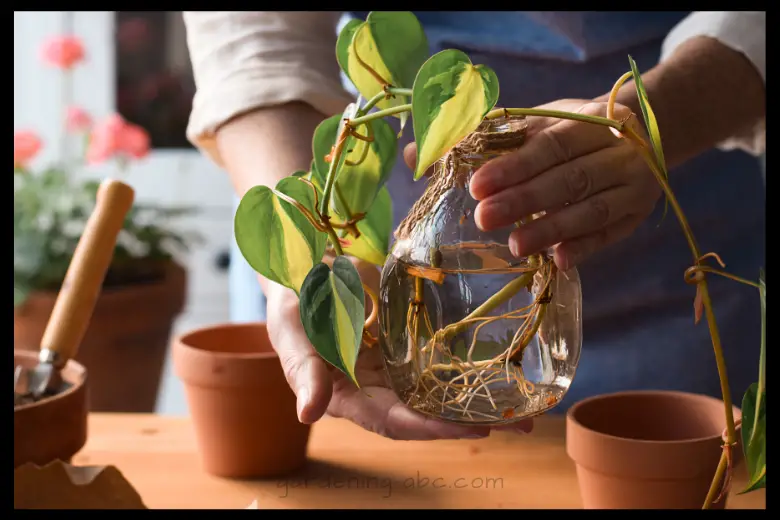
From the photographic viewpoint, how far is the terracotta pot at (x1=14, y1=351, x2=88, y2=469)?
0.53 metres

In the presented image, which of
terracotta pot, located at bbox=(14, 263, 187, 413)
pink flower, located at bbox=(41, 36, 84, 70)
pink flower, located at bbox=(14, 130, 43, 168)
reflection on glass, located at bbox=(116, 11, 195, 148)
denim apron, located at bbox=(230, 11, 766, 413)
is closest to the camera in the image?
denim apron, located at bbox=(230, 11, 766, 413)

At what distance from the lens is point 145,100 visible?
198 centimetres

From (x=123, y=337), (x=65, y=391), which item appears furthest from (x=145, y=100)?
(x=65, y=391)

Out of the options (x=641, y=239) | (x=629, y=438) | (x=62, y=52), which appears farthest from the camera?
(x=62, y=52)

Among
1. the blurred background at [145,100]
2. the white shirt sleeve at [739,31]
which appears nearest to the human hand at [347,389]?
the white shirt sleeve at [739,31]

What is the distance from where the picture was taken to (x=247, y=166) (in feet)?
2.08

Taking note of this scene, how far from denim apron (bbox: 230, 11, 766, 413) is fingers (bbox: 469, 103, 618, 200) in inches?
14.8

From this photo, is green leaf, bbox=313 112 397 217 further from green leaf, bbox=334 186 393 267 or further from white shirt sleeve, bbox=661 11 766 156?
white shirt sleeve, bbox=661 11 766 156

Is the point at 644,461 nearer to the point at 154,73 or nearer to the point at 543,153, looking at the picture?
the point at 543,153

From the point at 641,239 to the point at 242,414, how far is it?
0.44 metres

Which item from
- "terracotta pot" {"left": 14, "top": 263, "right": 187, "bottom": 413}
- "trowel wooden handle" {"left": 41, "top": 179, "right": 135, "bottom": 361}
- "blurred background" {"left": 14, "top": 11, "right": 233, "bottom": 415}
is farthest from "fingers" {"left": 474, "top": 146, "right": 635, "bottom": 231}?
"blurred background" {"left": 14, "top": 11, "right": 233, "bottom": 415}

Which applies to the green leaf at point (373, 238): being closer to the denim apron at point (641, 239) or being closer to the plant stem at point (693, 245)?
the plant stem at point (693, 245)
